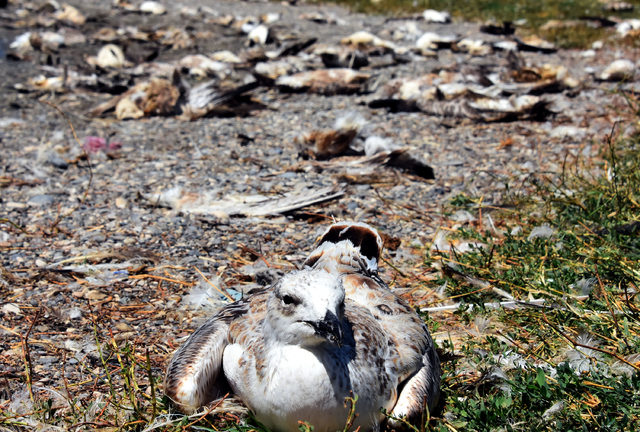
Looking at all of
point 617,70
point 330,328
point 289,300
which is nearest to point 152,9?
point 617,70

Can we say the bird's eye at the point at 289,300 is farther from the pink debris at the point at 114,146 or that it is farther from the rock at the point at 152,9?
the rock at the point at 152,9

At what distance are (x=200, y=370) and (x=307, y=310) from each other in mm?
752

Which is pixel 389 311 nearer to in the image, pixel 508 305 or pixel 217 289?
pixel 508 305

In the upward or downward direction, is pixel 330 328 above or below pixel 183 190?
above

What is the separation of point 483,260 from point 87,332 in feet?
9.94

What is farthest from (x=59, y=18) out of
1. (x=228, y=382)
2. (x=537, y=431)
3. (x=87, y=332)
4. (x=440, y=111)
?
(x=537, y=431)

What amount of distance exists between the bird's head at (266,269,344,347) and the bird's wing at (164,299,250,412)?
1.38ft

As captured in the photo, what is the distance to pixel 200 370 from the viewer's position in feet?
10.8

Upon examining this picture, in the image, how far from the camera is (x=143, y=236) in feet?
18.2

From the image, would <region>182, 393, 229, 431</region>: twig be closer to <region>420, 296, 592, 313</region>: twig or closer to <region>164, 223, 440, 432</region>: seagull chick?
<region>164, 223, 440, 432</region>: seagull chick

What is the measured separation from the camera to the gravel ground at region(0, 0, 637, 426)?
431 cm

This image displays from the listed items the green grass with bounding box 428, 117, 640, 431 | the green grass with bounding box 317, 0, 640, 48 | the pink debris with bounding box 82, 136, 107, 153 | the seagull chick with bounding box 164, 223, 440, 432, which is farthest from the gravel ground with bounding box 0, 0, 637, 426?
the green grass with bounding box 317, 0, 640, 48

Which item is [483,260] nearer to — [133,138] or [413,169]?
[413,169]

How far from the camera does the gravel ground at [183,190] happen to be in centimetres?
431
